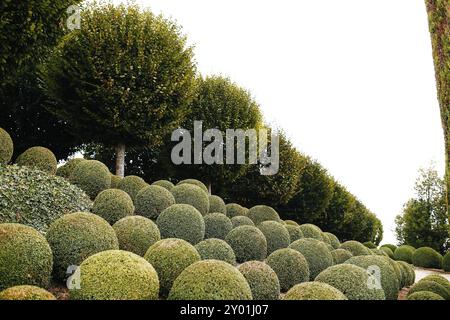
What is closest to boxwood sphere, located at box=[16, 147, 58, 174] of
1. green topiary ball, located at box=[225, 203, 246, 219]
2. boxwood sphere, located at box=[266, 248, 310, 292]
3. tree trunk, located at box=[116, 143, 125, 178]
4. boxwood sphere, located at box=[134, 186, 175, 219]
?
tree trunk, located at box=[116, 143, 125, 178]

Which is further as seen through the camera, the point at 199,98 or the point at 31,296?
the point at 199,98

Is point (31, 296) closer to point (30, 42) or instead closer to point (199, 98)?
point (30, 42)

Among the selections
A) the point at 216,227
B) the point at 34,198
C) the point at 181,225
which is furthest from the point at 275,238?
the point at 34,198

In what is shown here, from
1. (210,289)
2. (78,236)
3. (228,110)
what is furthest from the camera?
(228,110)

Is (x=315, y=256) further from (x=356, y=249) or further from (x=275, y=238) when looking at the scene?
(x=356, y=249)

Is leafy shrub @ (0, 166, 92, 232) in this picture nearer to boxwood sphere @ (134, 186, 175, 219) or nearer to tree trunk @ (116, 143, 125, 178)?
boxwood sphere @ (134, 186, 175, 219)

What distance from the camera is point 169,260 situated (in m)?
8.05

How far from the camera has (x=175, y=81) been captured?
56.0 feet

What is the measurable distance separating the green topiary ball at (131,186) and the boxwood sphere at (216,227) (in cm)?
304

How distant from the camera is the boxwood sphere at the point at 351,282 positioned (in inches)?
311

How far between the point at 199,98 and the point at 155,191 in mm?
8430

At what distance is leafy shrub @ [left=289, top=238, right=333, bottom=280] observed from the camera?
466 inches

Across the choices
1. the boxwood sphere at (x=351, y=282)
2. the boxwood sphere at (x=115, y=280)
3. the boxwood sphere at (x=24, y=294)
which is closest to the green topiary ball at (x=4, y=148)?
the boxwood sphere at (x=115, y=280)
